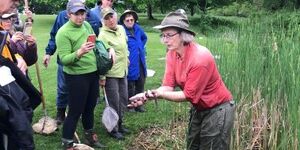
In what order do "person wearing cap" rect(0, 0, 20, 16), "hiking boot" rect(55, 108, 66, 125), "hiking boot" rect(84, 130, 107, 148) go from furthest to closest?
"hiking boot" rect(55, 108, 66, 125) < "hiking boot" rect(84, 130, 107, 148) < "person wearing cap" rect(0, 0, 20, 16)

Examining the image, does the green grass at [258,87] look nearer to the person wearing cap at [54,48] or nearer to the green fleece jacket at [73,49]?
the person wearing cap at [54,48]

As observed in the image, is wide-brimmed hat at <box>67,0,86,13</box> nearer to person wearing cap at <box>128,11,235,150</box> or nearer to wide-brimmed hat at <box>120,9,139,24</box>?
person wearing cap at <box>128,11,235,150</box>

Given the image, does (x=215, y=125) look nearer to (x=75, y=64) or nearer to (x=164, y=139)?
(x=164, y=139)

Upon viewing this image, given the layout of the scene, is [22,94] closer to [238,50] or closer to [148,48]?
[238,50]

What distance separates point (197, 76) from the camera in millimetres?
3350

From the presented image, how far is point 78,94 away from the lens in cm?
459

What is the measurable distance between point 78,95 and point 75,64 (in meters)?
0.30

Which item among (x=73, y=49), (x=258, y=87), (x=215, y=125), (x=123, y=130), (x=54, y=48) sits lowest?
(x=123, y=130)

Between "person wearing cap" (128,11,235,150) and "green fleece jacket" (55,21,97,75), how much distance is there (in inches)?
45.5

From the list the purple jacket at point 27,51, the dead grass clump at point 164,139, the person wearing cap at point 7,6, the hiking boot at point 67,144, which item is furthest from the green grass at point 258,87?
the person wearing cap at point 7,6

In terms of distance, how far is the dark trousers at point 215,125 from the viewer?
361cm

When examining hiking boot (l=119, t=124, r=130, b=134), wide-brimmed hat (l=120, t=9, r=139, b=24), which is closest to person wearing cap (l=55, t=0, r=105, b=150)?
hiking boot (l=119, t=124, r=130, b=134)

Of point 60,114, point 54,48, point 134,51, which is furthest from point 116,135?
point 134,51

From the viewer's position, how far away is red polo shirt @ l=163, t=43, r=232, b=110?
3.36 metres
